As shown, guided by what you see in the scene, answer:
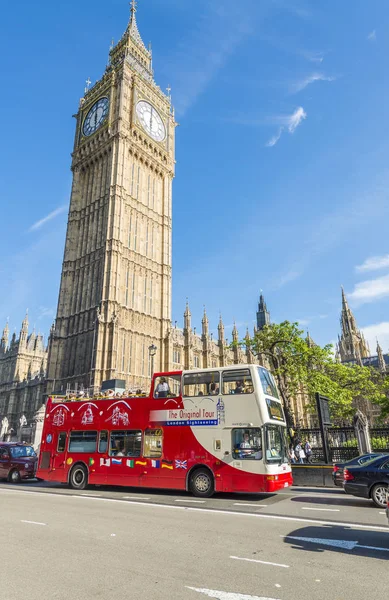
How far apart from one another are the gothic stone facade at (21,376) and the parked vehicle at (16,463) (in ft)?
118

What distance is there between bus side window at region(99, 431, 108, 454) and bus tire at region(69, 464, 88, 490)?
127cm

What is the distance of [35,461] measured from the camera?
1969 cm

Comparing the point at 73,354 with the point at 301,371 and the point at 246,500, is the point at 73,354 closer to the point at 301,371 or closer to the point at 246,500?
the point at 301,371

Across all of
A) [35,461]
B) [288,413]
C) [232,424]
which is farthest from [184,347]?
[232,424]

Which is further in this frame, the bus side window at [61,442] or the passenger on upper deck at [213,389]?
the bus side window at [61,442]

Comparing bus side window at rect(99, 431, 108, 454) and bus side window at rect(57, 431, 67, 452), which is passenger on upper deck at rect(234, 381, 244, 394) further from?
bus side window at rect(57, 431, 67, 452)

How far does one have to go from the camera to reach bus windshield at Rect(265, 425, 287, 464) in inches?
465

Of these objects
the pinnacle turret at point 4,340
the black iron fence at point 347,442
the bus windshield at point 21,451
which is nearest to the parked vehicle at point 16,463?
the bus windshield at point 21,451

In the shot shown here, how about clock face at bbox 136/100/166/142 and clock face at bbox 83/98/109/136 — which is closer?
clock face at bbox 83/98/109/136

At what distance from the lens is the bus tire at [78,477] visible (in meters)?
15.3

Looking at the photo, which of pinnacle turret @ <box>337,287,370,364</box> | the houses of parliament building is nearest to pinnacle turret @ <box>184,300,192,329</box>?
the houses of parliament building

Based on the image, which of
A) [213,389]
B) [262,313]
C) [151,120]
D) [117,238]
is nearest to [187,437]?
[213,389]

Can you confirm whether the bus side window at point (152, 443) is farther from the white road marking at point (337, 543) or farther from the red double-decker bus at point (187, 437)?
the white road marking at point (337, 543)

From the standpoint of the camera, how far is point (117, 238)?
43250 mm
